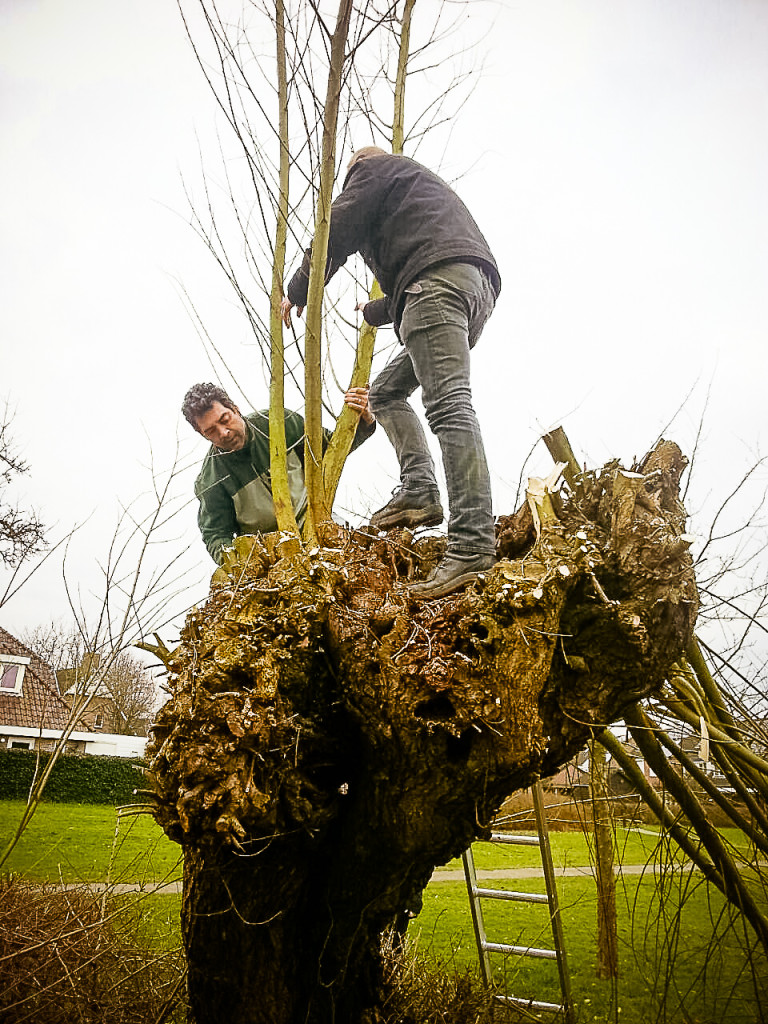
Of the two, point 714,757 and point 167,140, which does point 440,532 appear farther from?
point 167,140

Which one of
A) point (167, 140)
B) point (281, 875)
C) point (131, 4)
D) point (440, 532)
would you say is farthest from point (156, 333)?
point (281, 875)

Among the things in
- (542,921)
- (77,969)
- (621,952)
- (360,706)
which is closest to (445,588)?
(360,706)

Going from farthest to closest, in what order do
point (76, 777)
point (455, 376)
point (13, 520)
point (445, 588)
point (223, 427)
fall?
point (13, 520) → point (76, 777) → point (223, 427) → point (455, 376) → point (445, 588)

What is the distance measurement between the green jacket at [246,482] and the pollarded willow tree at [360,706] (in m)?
0.31

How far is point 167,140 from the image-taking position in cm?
243

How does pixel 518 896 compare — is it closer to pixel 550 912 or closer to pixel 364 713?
pixel 550 912

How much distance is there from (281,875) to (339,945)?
0.27m

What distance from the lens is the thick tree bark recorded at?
1006 mm

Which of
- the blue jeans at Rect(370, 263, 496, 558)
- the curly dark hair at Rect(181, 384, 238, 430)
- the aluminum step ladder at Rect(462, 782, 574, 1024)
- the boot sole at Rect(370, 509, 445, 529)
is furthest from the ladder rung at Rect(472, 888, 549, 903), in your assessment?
the curly dark hair at Rect(181, 384, 238, 430)

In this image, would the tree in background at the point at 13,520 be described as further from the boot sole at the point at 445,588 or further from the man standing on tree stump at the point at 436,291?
the boot sole at the point at 445,588

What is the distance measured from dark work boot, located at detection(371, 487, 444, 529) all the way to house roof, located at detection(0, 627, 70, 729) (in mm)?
1438

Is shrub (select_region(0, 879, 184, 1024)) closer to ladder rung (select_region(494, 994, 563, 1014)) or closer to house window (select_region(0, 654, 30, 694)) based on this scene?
house window (select_region(0, 654, 30, 694))

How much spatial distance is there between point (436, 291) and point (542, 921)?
325 centimetres

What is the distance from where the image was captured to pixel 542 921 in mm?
3344
